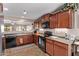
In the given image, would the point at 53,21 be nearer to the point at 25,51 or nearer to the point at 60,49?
the point at 60,49

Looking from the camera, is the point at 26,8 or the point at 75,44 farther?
the point at 26,8

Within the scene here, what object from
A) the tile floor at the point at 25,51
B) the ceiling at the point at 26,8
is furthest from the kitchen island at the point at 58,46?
the ceiling at the point at 26,8

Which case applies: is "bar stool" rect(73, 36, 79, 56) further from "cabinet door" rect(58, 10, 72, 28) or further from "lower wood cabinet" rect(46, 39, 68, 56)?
"cabinet door" rect(58, 10, 72, 28)

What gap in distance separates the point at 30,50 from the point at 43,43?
0.88 ft

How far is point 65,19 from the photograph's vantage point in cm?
159

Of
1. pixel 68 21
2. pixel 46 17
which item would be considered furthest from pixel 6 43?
pixel 68 21

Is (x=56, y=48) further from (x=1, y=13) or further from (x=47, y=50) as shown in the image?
(x=1, y=13)

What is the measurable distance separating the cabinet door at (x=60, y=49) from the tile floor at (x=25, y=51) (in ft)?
0.68

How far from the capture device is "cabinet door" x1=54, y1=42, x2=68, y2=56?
1541mm

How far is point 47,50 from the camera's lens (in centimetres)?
171

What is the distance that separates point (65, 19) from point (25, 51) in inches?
33.8

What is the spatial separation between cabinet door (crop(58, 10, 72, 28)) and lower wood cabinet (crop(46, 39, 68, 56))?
1.01 feet

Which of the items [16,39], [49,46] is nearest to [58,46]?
[49,46]

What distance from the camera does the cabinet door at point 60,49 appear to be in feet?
5.05
